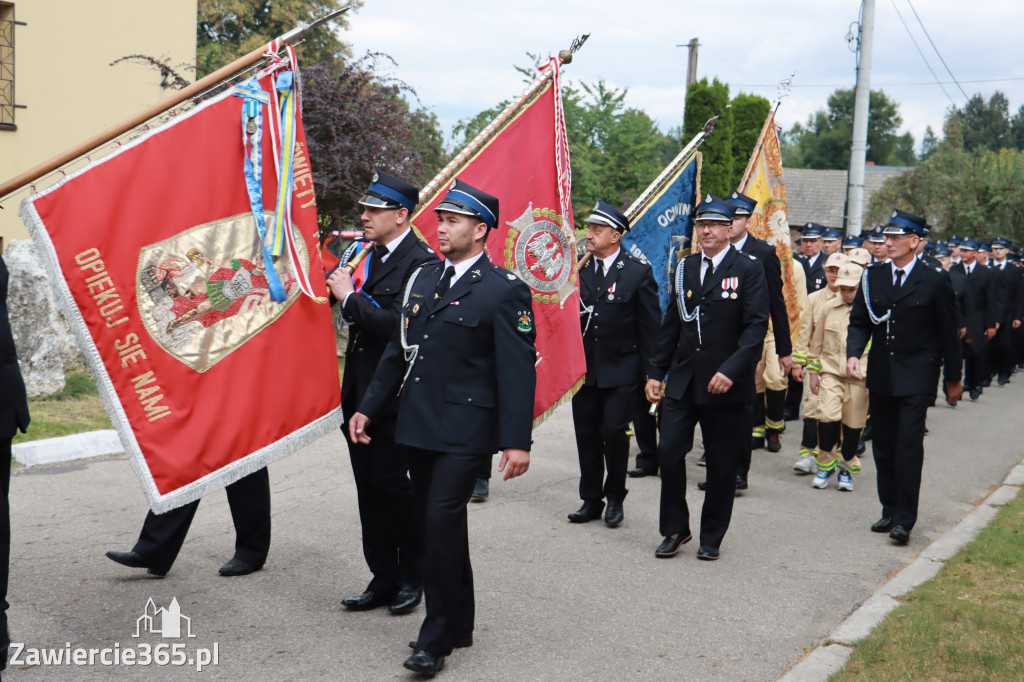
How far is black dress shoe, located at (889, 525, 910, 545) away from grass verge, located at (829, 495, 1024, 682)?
1.16 ft

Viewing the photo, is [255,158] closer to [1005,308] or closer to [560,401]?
[560,401]

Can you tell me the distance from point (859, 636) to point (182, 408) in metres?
3.35

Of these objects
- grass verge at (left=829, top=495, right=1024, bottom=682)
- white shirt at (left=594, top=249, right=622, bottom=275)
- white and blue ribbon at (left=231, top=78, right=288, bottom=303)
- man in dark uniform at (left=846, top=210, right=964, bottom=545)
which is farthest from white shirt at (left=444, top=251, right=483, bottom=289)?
man in dark uniform at (left=846, top=210, right=964, bottom=545)

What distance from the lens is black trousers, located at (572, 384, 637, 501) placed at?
6801mm

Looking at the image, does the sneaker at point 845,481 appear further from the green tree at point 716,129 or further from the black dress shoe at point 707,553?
the green tree at point 716,129

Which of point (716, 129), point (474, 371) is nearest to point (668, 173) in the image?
point (474, 371)

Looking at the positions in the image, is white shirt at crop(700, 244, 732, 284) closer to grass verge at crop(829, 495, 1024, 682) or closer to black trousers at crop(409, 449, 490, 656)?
grass verge at crop(829, 495, 1024, 682)

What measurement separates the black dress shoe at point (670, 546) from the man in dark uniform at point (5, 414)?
142 inches

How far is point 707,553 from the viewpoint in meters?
6.11

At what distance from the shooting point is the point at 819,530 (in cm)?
699

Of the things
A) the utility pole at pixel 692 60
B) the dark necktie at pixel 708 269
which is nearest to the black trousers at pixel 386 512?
the dark necktie at pixel 708 269

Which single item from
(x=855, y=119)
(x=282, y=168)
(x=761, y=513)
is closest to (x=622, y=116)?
(x=855, y=119)

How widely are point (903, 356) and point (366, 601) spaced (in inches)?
158

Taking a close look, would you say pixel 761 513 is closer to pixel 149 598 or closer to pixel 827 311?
pixel 827 311
